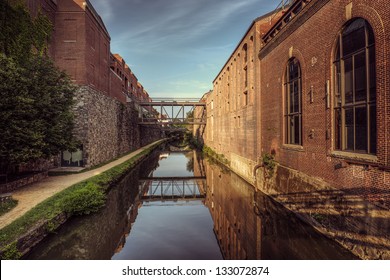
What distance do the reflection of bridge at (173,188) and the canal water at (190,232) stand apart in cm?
24

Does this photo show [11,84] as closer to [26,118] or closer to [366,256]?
[26,118]

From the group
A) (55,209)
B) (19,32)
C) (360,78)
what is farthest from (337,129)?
(19,32)

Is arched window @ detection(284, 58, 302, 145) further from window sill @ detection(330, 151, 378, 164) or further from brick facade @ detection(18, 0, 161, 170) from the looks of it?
brick facade @ detection(18, 0, 161, 170)

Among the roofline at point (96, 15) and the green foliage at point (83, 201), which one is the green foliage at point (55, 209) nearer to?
the green foliage at point (83, 201)

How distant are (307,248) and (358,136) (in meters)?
4.02

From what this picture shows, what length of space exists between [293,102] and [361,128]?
15.3 feet

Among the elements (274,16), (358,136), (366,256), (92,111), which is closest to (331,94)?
(358,136)

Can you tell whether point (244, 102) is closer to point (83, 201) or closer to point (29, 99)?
point (83, 201)

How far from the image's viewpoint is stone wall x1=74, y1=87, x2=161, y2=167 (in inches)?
778

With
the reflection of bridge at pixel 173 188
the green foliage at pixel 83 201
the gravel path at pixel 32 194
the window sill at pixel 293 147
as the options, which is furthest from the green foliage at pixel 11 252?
the window sill at pixel 293 147

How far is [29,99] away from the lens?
1045cm

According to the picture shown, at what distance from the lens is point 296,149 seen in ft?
36.9

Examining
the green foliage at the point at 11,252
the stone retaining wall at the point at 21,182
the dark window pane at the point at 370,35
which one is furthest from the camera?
the stone retaining wall at the point at 21,182

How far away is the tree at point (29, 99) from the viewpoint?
10320mm
